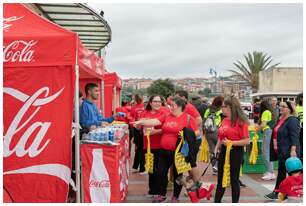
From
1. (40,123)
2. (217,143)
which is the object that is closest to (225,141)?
(217,143)

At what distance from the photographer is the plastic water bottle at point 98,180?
541 centimetres

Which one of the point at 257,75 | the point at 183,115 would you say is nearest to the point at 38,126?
the point at 183,115

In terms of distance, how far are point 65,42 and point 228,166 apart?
105 inches

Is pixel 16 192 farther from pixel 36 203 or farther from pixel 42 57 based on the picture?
pixel 42 57

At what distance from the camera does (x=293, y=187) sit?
4.27 m

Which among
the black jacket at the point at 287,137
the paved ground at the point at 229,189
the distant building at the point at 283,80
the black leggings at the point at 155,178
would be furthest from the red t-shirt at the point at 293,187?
the distant building at the point at 283,80

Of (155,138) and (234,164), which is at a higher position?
(155,138)

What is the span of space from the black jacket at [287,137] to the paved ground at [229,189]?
3.05ft

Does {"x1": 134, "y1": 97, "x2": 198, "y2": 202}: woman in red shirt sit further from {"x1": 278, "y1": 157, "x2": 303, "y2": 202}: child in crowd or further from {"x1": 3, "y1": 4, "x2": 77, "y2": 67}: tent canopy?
{"x1": 278, "y1": 157, "x2": 303, "y2": 202}: child in crowd

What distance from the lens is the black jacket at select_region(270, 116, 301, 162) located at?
596cm

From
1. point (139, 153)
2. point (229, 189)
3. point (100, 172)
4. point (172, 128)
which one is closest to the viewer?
point (100, 172)

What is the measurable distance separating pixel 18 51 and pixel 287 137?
401cm

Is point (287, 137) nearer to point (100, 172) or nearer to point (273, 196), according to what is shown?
point (273, 196)

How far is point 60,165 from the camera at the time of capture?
525 cm
